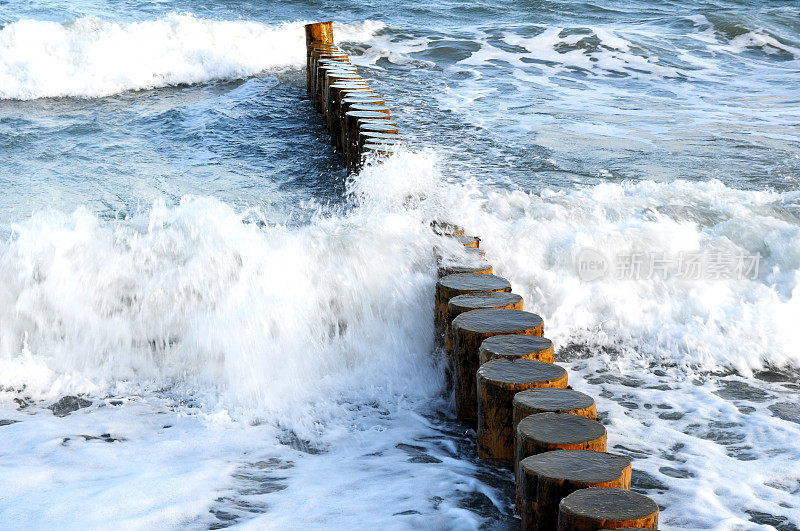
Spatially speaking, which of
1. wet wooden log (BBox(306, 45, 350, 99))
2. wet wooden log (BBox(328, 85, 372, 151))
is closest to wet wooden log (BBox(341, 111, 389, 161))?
wet wooden log (BBox(328, 85, 372, 151))

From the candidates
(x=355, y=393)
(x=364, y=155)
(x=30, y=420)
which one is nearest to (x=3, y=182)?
(x=364, y=155)

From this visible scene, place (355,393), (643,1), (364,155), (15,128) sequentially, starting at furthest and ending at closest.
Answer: (643,1)
(15,128)
(364,155)
(355,393)

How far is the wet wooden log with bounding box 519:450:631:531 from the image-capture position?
6.27ft

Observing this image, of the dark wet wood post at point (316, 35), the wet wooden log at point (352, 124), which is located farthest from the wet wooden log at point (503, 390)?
the dark wet wood post at point (316, 35)

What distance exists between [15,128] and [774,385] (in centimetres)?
792

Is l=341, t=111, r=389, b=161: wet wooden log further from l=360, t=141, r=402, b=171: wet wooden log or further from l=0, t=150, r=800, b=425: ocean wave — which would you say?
l=0, t=150, r=800, b=425: ocean wave

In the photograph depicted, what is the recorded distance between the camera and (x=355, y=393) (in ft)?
11.2

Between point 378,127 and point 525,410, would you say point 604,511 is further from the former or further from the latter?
point 378,127

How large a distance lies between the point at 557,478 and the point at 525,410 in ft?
1.25

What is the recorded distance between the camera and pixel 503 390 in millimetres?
2436

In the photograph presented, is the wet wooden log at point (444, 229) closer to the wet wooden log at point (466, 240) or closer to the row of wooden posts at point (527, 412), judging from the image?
the wet wooden log at point (466, 240)

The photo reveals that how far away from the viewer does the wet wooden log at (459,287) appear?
3.15 m

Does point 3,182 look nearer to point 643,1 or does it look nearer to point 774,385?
point 774,385

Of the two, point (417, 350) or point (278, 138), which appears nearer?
point (417, 350)
